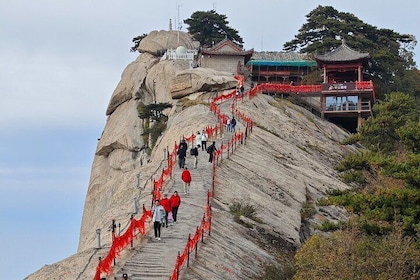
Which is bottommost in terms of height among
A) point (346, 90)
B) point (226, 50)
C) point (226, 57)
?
point (346, 90)

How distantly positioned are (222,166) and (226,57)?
115 ft

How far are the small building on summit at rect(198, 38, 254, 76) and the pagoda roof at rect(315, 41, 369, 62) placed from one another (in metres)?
7.46

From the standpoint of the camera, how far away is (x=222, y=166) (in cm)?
2922

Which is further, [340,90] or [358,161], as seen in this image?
[340,90]

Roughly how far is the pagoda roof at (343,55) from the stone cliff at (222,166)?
6.95 meters

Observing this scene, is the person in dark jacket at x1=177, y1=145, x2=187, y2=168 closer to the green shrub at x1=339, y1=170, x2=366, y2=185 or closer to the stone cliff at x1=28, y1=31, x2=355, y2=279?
the stone cliff at x1=28, y1=31, x2=355, y2=279

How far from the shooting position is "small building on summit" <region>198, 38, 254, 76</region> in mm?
62625

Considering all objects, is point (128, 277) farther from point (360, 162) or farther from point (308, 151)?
point (308, 151)

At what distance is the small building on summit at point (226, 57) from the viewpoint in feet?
205

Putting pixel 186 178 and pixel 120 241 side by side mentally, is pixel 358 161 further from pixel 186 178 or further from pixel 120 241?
pixel 120 241

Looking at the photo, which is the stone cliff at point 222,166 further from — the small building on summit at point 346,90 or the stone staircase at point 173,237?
the small building on summit at point 346,90

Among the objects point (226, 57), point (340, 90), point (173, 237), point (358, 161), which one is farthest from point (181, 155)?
point (226, 57)

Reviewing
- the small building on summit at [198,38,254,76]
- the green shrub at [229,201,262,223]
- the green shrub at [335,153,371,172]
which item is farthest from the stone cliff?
the small building on summit at [198,38,254,76]

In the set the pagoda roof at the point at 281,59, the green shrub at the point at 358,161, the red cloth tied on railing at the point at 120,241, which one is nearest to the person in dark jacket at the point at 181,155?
the green shrub at the point at 358,161
